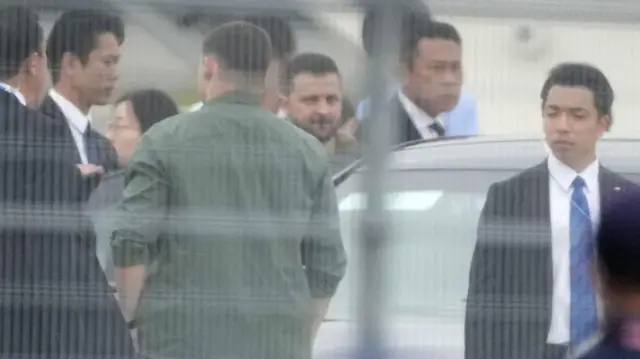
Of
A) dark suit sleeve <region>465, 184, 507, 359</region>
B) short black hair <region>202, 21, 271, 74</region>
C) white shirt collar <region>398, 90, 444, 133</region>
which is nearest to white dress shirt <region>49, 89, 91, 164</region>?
short black hair <region>202, 21, 271, 74</region>

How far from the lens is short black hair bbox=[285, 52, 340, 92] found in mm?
3889

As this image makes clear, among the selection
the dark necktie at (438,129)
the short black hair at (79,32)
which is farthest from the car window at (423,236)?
the short black hair at (79,32)

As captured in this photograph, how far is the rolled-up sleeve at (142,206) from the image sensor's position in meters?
3.89

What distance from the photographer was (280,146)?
12.9ft

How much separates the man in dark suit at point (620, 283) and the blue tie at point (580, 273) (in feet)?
4.17

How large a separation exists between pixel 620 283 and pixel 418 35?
4.69 ft

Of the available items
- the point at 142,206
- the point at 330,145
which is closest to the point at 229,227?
the point at 142,206

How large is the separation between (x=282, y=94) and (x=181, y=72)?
270mm

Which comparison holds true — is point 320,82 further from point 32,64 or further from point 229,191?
point 32,64

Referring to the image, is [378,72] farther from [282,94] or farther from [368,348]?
[368,348]

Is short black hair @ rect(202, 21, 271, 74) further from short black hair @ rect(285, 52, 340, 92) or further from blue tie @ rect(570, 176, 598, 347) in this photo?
blue tie @ rect(570, 176, 598, 347)

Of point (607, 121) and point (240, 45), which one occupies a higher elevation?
point (240, 45)

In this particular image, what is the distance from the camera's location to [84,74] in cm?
393

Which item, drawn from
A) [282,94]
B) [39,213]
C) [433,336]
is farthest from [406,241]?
[39,213]
